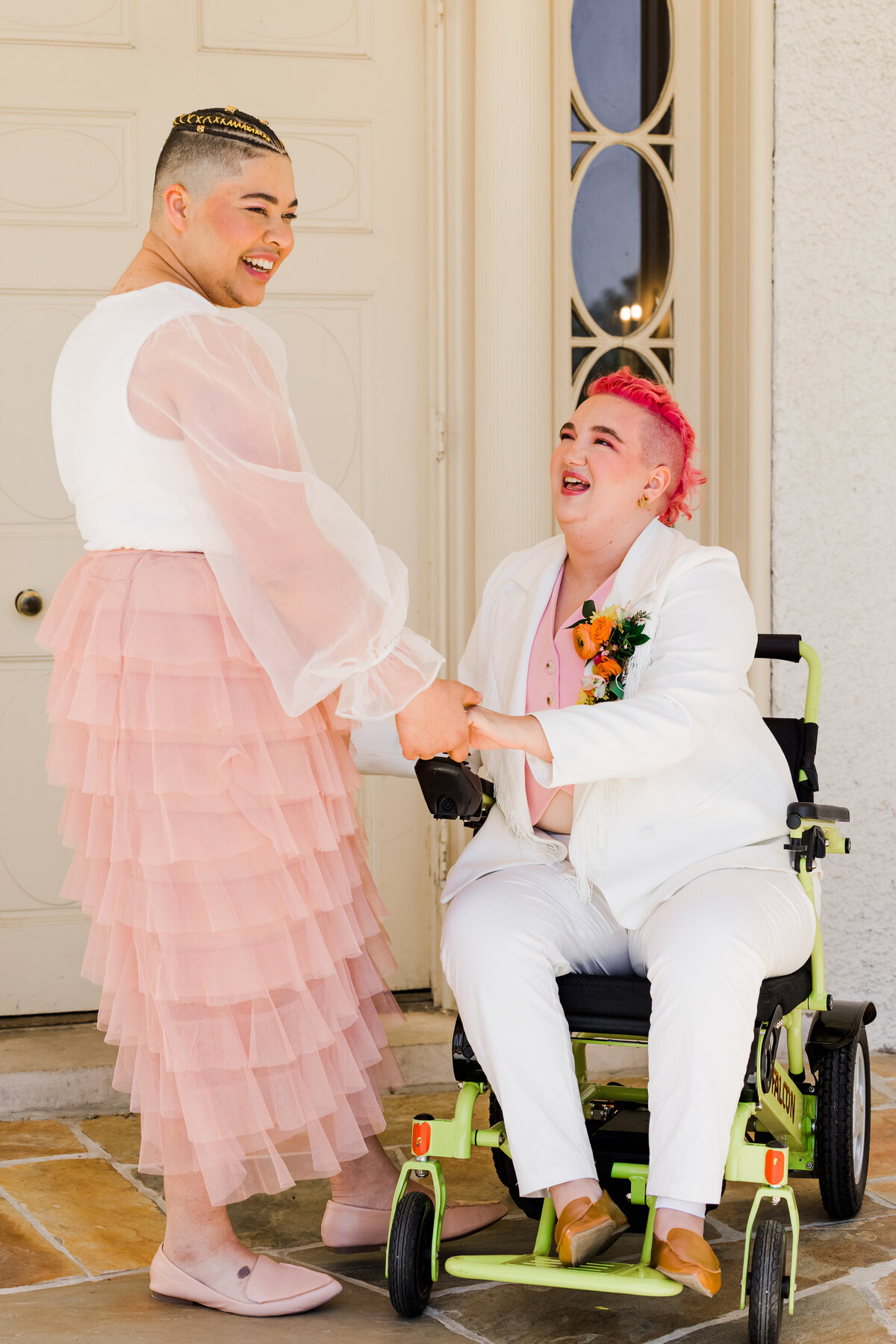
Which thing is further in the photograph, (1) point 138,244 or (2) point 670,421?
(1) point 138,244

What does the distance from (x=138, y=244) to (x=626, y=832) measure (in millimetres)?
2183

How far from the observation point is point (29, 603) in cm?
361

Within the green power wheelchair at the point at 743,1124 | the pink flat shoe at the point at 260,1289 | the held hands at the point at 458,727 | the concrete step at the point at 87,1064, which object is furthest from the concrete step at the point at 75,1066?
the held hands at the point at 458,727

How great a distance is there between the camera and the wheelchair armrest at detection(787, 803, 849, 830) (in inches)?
91.3

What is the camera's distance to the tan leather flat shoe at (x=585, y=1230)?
2.00m

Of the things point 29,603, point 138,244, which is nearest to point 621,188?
point 138,244

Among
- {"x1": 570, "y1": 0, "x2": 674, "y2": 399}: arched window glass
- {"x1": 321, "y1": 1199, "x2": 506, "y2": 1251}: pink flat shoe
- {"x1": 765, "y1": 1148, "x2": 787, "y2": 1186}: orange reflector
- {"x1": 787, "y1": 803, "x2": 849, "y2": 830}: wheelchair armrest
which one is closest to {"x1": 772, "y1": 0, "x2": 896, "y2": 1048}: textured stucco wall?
{"x1": 570, "y1": 0, "x2": 674, "y2": 399}: arched window glass

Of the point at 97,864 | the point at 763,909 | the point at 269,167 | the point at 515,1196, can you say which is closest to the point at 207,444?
the point at 269,167

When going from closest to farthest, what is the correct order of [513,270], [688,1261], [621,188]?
[688,1261], [513,270], [621,188]

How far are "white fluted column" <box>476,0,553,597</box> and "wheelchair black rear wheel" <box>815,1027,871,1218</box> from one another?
5.08ft

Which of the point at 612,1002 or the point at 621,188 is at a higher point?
the point at 621,188

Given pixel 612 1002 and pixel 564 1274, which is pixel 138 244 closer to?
pixel 612 1002

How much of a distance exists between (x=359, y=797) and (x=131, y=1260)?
60.3 inches

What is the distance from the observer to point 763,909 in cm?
217
